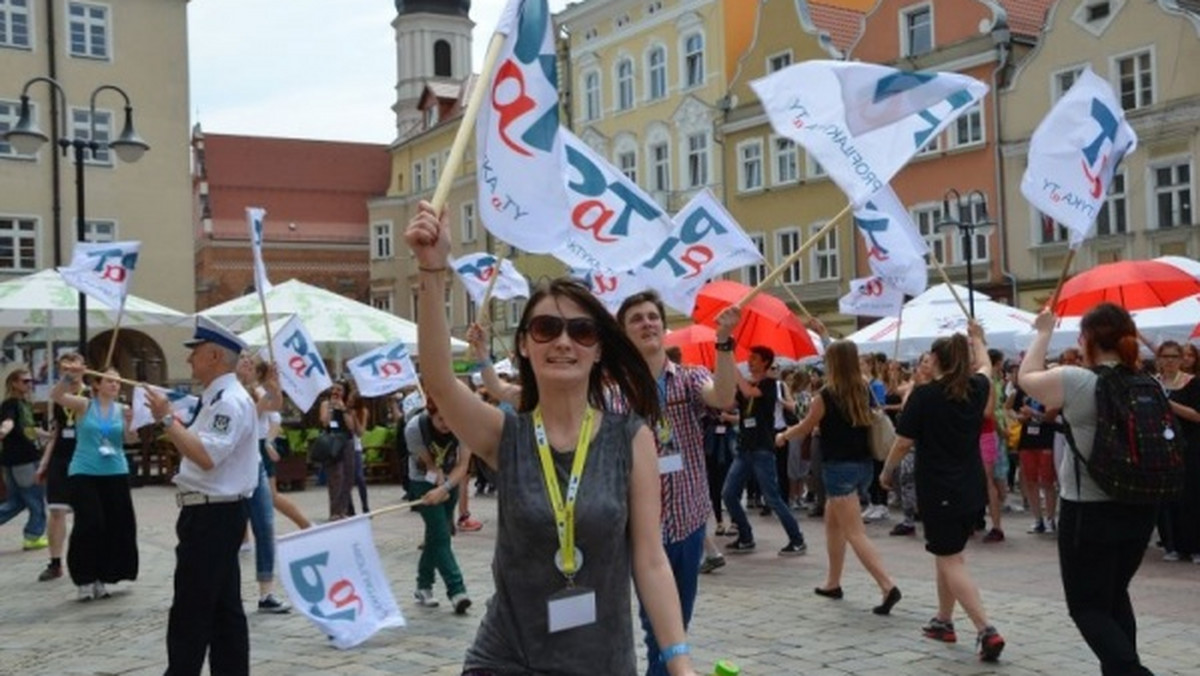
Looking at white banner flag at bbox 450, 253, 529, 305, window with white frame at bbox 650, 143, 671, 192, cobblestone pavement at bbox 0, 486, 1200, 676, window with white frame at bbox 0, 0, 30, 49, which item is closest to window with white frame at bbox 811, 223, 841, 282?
window with white frame at bbox 650, 143, 671, 192

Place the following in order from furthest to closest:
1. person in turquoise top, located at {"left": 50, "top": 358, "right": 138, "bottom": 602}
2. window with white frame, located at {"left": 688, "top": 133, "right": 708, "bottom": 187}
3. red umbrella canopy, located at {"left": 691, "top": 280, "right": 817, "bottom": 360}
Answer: window with white frame, located at {"left": 688, "top": 133, "right": 708, "bottom": 187}
red umbrella canopy, located at {"left": 691, "top": 280, "right": 817, "bottom": 360}
person in turquoise top, located at {"left": 50, "top": 358, "right": 138, "bottom": 602}

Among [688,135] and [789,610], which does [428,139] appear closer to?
[688,135]

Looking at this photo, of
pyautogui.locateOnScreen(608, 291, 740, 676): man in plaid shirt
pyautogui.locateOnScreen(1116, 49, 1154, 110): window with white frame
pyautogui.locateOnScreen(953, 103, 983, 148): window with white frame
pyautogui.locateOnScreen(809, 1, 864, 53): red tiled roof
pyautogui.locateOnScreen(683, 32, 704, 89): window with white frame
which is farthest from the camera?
pyautogui.locateOnScreen(683, 32, 704, 89): window with white frame

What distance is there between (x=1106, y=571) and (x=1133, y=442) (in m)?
0.56

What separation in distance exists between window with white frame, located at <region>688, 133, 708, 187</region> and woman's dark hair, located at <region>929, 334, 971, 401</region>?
1429 inches

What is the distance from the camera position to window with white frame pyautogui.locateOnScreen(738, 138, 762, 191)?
41.7 meters

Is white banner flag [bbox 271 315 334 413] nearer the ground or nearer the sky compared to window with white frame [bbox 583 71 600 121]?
nearer the ground

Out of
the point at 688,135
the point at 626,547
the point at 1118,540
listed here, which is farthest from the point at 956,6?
the point at 626,547

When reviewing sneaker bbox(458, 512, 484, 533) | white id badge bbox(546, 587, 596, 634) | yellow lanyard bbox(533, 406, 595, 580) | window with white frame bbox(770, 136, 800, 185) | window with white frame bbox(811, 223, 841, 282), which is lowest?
sneaker bbox(458, 512, 484, 533)

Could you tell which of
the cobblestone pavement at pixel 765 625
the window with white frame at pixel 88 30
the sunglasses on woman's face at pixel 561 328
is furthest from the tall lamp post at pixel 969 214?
the sunglasses on woman's face at pixel 561 328

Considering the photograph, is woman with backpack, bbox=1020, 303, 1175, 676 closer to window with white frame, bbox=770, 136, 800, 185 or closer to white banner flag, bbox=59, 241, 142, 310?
white banner flag, bbox=59, 241, 142, 310

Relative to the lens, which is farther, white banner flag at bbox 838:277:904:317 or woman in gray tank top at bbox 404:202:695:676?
white banner flag at bbox 838:277:904:317

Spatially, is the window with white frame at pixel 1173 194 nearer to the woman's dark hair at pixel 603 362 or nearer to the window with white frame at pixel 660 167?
the window with white frame at pixel 660 167

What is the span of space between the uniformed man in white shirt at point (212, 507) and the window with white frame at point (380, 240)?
59.8 metres
